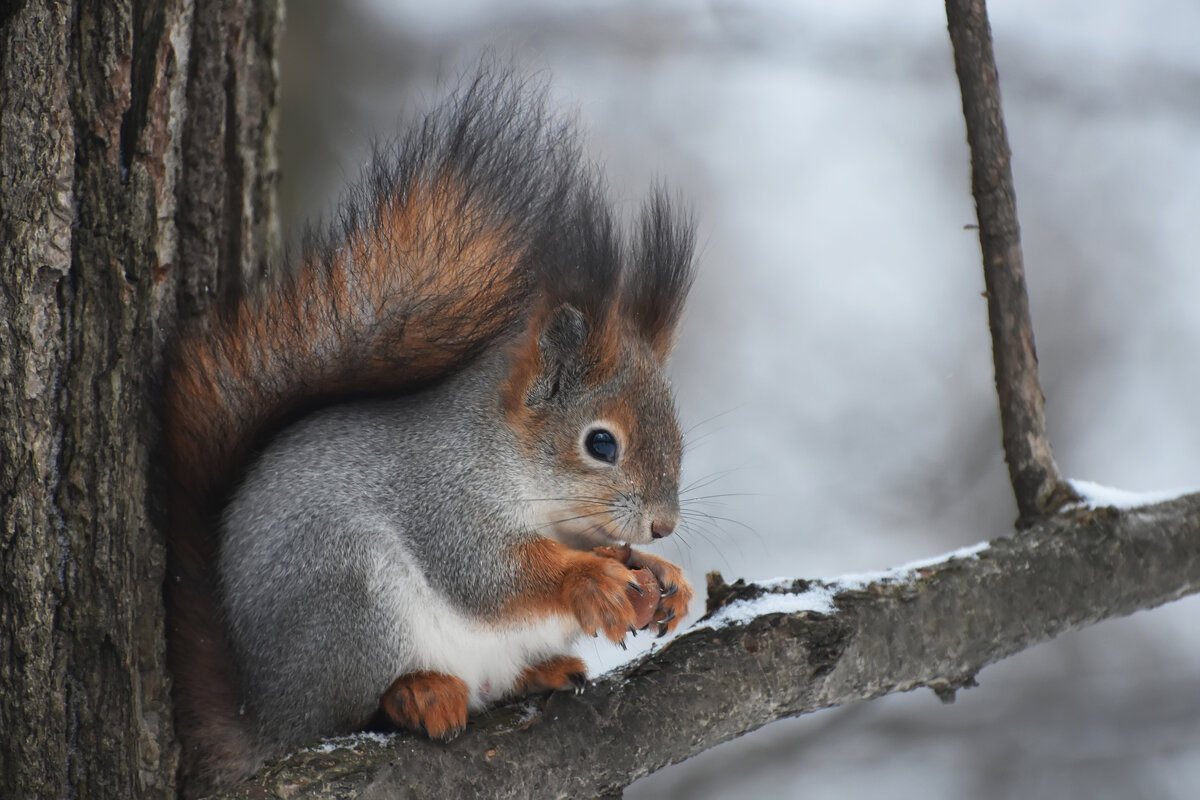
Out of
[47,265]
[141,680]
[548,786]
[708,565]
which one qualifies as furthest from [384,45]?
[548,786]

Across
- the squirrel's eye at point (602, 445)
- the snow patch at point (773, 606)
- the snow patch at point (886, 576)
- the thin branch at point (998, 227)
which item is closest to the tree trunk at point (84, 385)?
the squirrel's eye at point (602, 445)

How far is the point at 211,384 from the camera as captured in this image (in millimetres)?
1450

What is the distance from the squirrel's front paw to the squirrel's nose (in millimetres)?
98

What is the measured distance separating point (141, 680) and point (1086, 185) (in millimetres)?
3236

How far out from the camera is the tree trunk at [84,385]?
123 centimetres

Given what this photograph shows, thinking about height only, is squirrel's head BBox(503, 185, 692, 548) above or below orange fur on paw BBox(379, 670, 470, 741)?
above

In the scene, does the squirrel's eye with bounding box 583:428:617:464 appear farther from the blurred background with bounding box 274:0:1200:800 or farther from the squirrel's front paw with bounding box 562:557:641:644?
the blurred background with bounding box 274:0:1200:800

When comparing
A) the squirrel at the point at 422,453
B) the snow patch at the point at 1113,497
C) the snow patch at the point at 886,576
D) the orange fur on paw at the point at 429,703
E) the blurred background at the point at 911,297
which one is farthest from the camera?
the blurred background at the point at 911,297

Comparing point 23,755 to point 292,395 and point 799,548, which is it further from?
point 799,548

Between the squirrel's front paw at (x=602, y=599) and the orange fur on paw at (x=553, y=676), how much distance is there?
0.22 ft

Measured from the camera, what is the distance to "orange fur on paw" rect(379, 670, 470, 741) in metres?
1.27

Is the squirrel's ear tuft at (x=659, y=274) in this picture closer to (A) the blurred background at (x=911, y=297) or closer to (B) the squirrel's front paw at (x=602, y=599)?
(B) the squirrel's front paw at (x=602, y=599)

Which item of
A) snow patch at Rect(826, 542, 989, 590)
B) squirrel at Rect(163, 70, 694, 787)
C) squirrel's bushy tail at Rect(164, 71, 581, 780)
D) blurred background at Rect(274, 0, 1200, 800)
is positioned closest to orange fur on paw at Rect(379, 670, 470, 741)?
squirrel at Rect(163, 70, 694, 787)

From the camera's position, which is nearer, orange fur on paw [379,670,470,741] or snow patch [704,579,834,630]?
orange fur on paw [379,670,470,741]
